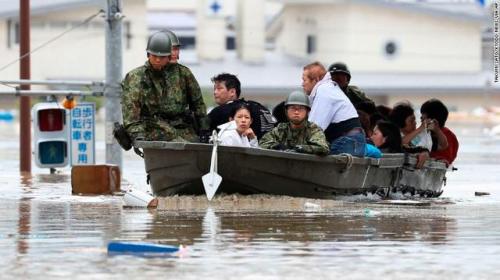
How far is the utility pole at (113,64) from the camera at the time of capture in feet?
Answer: 83.4

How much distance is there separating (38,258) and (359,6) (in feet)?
267

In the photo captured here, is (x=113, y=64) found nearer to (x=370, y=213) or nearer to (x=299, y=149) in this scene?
(x=299, y=149)

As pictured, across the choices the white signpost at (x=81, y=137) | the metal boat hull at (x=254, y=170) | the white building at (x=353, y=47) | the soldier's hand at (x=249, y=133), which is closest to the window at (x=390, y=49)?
the white building at (x=353, y=47)

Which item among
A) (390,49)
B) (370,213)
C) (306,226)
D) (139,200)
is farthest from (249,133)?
(390,49)

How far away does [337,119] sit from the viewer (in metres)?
19.4

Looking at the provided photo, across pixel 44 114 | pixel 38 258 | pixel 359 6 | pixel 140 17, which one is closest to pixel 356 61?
pixel 359 6

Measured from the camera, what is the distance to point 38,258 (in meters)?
12.9

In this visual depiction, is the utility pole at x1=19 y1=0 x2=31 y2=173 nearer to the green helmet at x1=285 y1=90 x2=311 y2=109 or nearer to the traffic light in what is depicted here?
the traffic light

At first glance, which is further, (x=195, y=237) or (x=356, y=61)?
(x=356, y=61)

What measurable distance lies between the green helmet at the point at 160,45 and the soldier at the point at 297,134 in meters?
1.42

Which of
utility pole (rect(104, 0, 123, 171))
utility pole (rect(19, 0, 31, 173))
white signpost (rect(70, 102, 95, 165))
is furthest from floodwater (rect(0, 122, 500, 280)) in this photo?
utility pole (rect(19, 0, 31, 173))

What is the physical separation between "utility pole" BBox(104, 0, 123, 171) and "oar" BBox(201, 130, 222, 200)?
7.62 meters

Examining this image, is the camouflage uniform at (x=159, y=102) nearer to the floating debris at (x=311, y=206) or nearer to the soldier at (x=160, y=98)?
the soldier at (x=160, y=98)

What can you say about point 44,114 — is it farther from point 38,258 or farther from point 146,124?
point 38,258
